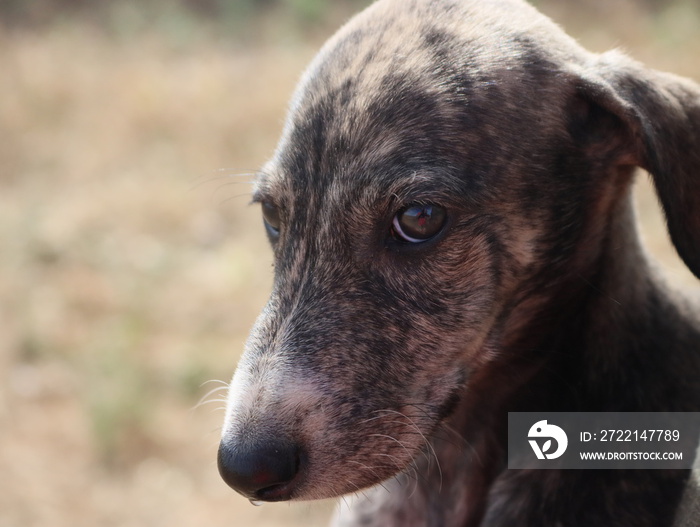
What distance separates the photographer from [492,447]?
3129 millimetres

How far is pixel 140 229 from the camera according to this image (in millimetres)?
9312

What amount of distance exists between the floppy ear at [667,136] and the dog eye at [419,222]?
0.72 m

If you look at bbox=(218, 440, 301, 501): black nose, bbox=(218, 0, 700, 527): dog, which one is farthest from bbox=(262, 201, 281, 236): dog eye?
bbox=(218, 440, 301, 501): black nose

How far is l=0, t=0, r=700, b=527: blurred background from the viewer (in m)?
6.21

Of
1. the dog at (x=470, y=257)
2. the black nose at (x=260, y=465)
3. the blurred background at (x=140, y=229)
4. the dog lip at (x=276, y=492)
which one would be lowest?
the dog lip at (x=276, y=492)

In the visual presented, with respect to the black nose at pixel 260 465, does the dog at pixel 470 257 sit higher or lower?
higher

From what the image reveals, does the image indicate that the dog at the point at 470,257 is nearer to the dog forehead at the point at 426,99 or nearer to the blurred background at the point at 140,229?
the dog forehead at the point at 426,99

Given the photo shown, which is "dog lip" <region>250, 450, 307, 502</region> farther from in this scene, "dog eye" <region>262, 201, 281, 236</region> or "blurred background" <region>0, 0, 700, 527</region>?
"dog eye" <region>262, 201, 281, 236</region>

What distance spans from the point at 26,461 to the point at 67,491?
0.44 meters

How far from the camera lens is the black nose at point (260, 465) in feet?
7.84

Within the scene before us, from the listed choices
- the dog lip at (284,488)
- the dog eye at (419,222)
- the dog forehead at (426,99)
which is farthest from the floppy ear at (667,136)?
the dog lip at (284,488)

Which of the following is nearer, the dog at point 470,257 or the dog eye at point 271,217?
the dog at point 470,257

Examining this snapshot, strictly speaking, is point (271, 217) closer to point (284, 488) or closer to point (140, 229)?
point (284, 488)

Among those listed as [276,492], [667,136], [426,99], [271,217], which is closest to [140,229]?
[271,217]
